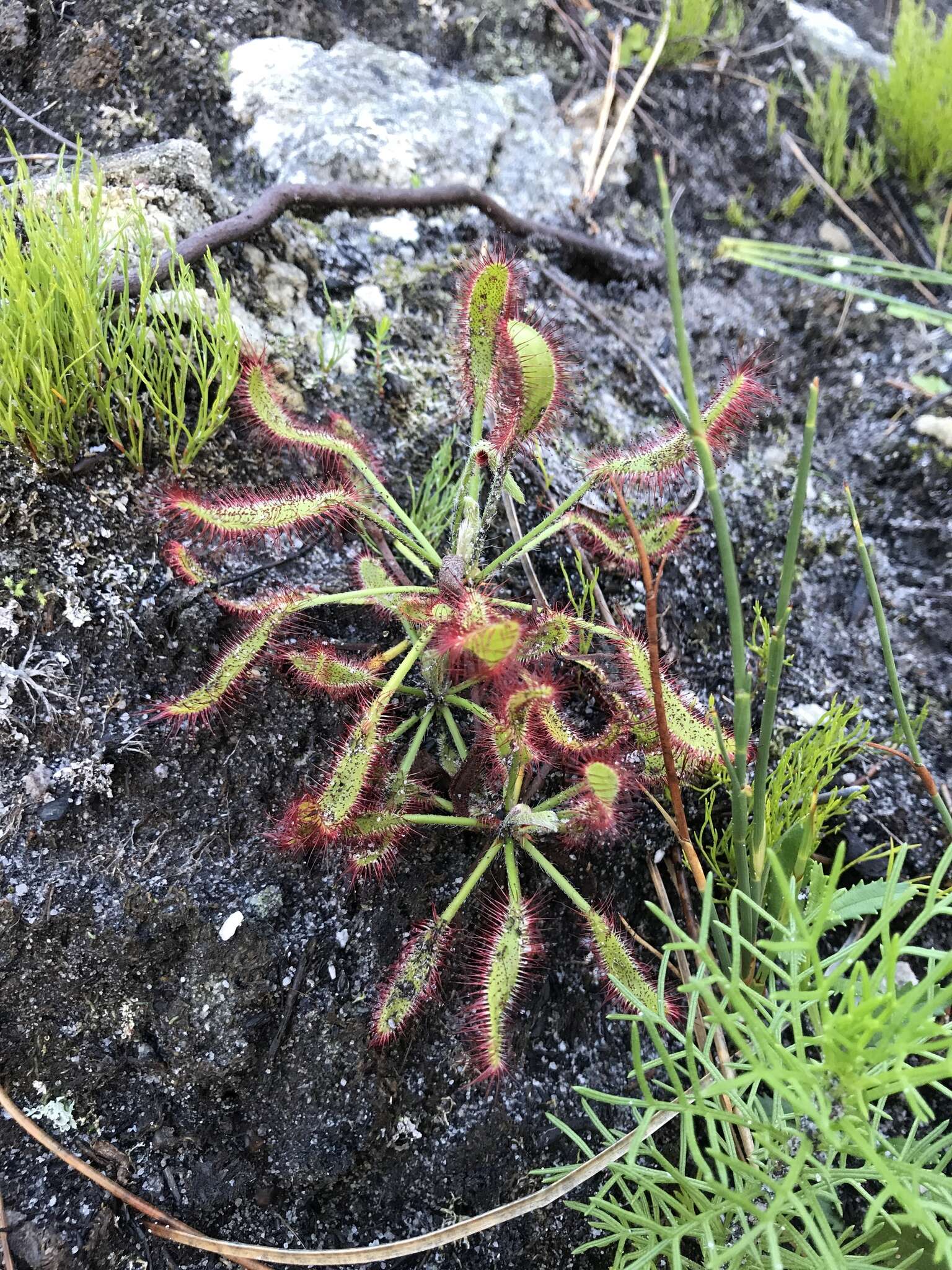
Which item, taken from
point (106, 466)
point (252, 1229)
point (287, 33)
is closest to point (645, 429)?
point (106, 466)

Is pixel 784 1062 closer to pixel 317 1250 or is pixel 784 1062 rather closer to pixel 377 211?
pixel 317 1250

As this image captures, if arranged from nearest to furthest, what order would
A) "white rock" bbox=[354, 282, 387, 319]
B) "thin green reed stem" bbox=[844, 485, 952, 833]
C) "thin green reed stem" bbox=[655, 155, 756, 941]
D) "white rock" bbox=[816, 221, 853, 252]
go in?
"thin green reed stem" bbox=[655, 155, 756, 941], "thin green reed stem" bbox=[844, 485, 952, 833], "white rock" bbox=[354, 282, 387, 319], "white rock" bbox=[816, 221, 853, 252]

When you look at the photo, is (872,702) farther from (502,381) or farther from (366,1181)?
(366,1181)

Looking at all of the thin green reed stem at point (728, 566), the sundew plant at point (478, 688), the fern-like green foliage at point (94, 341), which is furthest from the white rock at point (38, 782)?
the thin green reed stem at point (728, 566)

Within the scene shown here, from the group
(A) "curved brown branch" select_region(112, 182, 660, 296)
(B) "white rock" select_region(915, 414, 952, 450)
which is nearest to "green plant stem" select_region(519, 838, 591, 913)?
(A) "curved brown branch" select_region(112, 182, 660, 296)

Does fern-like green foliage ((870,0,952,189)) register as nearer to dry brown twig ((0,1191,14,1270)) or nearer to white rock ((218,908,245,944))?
white rock ((218,908,245,944))

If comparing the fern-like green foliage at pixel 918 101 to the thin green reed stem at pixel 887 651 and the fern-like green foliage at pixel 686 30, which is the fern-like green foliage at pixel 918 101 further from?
the thin green reed stem at pixel 887 651
